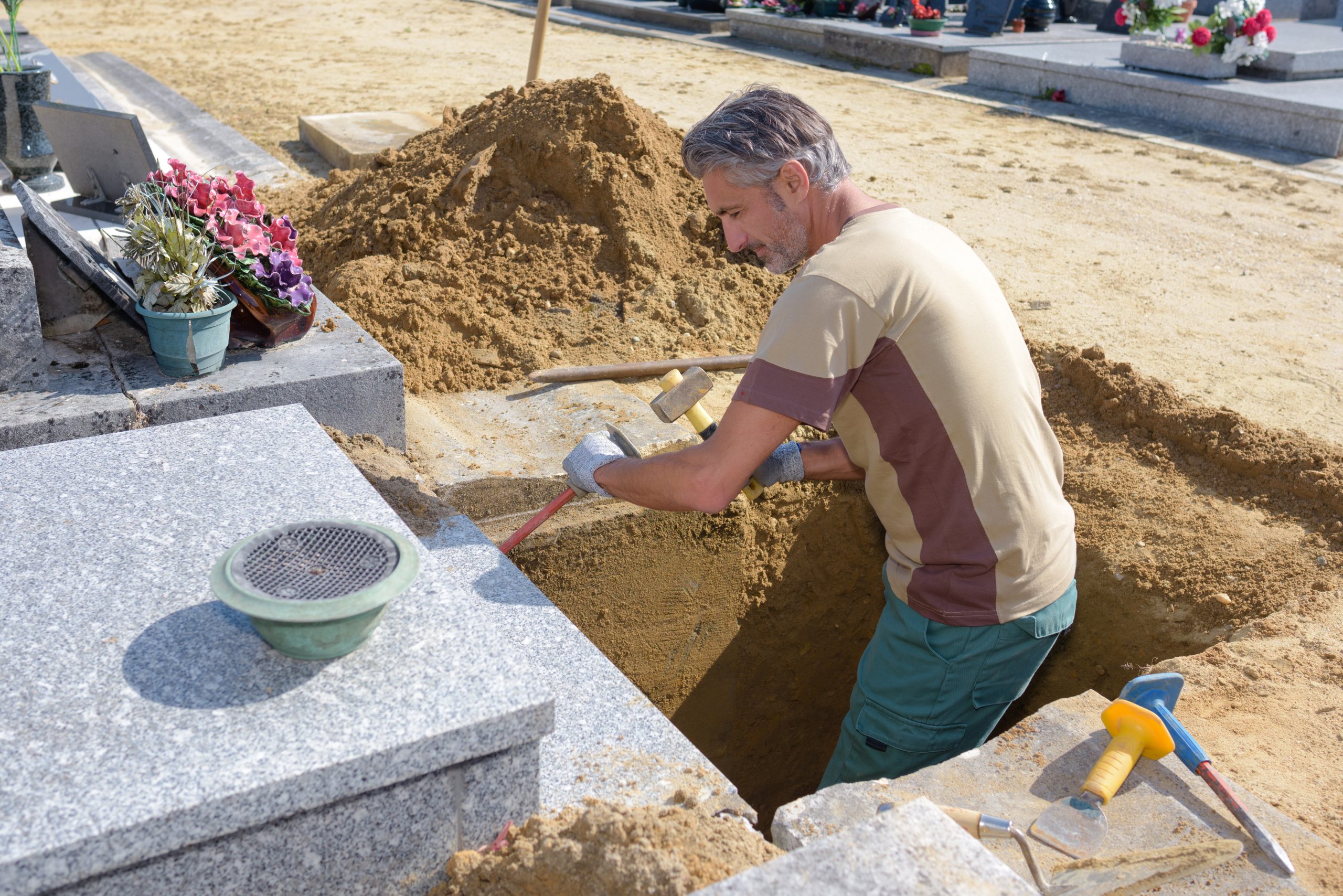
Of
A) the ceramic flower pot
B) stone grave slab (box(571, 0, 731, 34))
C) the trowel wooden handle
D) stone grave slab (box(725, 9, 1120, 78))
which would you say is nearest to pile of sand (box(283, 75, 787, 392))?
the trowel wooden handle

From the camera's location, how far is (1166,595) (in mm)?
3373

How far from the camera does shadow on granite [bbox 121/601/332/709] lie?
1683 mm

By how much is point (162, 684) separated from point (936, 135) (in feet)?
30.8

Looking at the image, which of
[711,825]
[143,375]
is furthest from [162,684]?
[143,375]

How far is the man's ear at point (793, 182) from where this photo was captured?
2291 millimetres

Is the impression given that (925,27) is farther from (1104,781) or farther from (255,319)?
(1104,781)

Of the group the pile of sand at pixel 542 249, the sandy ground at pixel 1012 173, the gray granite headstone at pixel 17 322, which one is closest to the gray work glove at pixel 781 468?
the pile of sand at pixel 542 249

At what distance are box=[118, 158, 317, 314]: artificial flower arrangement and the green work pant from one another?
2.00 metres

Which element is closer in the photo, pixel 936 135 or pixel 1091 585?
pixel 1091 585

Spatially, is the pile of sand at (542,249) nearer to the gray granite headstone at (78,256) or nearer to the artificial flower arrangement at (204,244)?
→ the artificial flower arrangement at (204,244)

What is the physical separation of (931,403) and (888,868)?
110 cm

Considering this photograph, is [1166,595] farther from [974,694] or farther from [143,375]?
[143,375]

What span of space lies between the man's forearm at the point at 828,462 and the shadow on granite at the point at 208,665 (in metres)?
1.45

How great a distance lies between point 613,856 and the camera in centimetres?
159
